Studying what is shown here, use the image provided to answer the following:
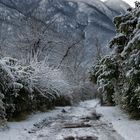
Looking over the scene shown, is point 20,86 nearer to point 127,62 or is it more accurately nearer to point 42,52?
point 127,62

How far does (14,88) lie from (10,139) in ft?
16.5

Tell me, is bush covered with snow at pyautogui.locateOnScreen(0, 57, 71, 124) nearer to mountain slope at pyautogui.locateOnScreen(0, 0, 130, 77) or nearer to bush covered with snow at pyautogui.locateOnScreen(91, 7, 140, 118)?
bush covered with snow at pyautogui.locateOnScreen(91, 7, 140, 118)

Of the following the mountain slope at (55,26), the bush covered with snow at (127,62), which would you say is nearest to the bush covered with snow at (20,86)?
the bush covered with snow at (127,62)

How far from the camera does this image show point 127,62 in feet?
46.5

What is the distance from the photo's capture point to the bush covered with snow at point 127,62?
523 inches

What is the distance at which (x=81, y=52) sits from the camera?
194 feet

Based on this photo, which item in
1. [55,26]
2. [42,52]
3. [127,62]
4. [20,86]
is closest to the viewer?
[127,62]

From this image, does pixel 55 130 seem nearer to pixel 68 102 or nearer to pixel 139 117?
pixel 139 117

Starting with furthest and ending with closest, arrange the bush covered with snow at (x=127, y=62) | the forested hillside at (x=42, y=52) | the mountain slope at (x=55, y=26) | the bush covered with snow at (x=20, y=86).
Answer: the mountain slope at (x=55, y=26), the forested hillside at (x=42, y=52), the bush covered with snow at (x=20, y=86), the bush covered with snow at (x=127, y=62)

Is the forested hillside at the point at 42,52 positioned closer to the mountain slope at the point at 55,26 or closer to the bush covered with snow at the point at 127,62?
the mountain slope at the point at 55,26

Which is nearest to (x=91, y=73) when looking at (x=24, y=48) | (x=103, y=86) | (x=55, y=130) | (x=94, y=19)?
(x=103, y=86)

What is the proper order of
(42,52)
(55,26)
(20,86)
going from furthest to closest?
(55,26)
(42,52)
(20,86)

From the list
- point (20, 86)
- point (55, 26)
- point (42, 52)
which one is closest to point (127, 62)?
point (20, 86)

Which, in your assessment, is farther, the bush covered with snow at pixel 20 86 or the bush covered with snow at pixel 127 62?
the bush covered with snow at pixel 20 86
